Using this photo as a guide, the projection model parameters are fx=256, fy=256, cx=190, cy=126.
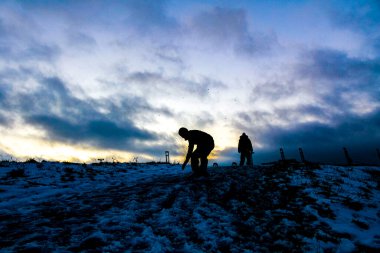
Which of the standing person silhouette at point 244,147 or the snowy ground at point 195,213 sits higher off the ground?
the standing person silhouette at point 244,147

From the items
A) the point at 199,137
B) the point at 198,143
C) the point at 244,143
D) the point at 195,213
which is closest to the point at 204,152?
the point at 198,143

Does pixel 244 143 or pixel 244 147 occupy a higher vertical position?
pixel 244 143

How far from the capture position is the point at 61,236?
492 cm

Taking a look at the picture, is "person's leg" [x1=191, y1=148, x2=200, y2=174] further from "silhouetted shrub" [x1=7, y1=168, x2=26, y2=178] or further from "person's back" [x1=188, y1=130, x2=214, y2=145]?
"silhouetted shrub" [x1=7, y1=168, x2=26, y2=178]

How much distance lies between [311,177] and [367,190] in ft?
6.40

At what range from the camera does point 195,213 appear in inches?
259

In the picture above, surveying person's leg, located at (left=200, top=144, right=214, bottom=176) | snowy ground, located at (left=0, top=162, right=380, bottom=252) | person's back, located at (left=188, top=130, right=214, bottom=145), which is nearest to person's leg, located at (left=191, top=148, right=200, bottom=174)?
person's leg, located at (left=200, top=144, right=214, bottom=176)

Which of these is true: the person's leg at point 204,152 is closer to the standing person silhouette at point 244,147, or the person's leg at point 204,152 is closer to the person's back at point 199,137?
the person's back at point 199,137

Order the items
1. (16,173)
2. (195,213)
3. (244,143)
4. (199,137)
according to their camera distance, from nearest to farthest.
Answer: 1. (195,213)
2. (199,137)
3. (16,173)
4. (244,143)

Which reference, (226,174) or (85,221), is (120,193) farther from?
(226,174)

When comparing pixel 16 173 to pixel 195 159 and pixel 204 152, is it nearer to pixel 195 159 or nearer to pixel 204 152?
pixel 195 159

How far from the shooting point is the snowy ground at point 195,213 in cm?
484

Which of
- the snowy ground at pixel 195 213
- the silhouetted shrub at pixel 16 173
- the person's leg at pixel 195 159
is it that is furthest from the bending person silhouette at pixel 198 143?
the silhouetted shrub at pixel 16 173

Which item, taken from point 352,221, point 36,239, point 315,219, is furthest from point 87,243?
point 352,221
